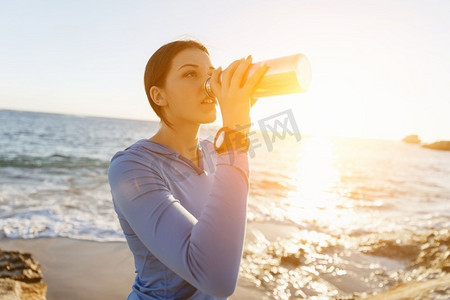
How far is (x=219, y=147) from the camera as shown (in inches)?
48.1

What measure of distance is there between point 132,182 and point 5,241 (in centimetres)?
588

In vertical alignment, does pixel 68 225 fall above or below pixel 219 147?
below

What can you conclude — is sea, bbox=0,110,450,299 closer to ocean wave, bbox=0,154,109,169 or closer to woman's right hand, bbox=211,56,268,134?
woman's right hand, bbox=211,56,268,134

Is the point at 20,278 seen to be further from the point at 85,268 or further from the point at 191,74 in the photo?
the point at 191,74

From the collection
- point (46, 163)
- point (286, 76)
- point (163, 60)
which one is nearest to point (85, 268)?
point (163, 60)

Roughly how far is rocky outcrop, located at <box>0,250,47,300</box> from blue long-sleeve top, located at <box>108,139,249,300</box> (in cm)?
261

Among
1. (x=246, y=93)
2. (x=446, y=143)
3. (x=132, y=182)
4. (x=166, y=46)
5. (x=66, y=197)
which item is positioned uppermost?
(x=166, y=46)

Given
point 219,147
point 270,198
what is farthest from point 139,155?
point 270,198

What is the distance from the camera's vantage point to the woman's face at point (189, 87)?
1609mm

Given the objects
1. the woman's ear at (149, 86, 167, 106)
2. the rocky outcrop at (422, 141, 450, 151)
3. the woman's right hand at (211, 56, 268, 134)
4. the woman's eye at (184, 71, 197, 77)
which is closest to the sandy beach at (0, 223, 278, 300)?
the woman's ear at (149, 86, 167, 106)

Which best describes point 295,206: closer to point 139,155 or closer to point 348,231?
point 348,231

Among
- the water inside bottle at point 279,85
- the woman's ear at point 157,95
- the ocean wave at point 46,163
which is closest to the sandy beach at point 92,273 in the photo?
the water inside bottle at point 279,85

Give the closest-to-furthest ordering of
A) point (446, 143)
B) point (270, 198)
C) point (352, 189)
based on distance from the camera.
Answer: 1. point (270, 198)
2. point (352, 189)
3. point (446, 143)

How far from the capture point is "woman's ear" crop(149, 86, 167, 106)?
5.72 ft
